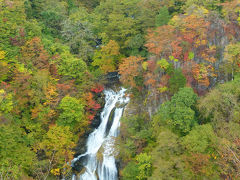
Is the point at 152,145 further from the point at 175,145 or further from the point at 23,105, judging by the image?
the point at 23,105

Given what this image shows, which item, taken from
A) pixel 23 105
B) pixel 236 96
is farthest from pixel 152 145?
pixel 23 105

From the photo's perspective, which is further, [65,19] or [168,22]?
[65,19]

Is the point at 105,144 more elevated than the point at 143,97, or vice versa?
the point at 143,97

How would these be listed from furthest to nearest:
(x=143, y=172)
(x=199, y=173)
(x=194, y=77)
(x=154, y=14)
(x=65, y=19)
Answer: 1. (x=65, y=19)
2. (x=154, y=14)
3. (x=194, y=77)
4. (x=143, y=172)
5. (x=199, y=173)

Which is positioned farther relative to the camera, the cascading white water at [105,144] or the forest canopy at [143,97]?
the cascading white water at [105,144]

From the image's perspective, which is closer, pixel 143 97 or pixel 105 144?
pixel 105 144

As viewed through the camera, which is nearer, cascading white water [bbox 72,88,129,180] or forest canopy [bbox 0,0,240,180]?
forest canopy [bbox 0,0,240,180]

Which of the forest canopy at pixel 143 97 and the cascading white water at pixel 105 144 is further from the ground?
the forest canopy at pixel 143 97

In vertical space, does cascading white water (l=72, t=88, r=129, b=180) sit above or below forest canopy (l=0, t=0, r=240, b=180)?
below
